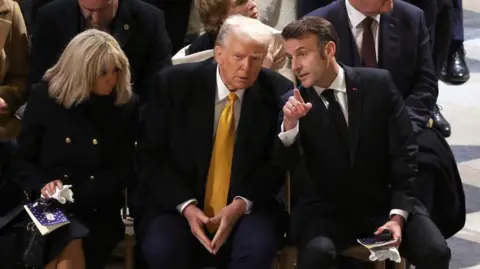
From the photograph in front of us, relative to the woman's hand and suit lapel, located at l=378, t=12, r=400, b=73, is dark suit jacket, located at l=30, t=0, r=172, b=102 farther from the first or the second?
suit lapel, located at l=378, t=12, r=400, b=73

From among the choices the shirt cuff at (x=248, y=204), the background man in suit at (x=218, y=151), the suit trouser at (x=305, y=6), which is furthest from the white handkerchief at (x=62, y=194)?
the suit trouser at (x=305, y=6)

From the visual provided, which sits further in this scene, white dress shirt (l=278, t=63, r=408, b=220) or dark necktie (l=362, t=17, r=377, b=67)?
dark necktie (l=362, t=17, r=377, b=67)

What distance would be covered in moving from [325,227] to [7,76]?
5.85 ft

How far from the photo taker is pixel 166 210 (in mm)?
4723

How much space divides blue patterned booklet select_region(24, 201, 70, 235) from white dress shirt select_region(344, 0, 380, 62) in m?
1.59

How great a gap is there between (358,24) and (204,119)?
981 millimetres

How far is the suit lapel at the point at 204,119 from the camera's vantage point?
4703 mm

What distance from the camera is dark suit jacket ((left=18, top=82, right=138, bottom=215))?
4766 millimetres

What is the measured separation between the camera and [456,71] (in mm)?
8453

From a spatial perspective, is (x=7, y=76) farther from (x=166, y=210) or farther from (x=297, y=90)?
(x=297, y=90)

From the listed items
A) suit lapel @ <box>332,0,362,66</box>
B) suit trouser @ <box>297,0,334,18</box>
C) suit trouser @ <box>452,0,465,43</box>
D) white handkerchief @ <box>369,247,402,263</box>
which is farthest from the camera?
suit trouser @ <box>452,0,465,43</box>

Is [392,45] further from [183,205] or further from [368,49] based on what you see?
[183,205]

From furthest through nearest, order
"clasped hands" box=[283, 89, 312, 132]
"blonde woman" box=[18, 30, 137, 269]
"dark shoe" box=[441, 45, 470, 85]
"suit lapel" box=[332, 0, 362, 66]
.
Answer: "dark shoe" box=[441, 45, 470, 85] < "suit lapel" box=[332, 0, 362, 66] < "blonde woman" box=[18, 30, 137, 269] < "clasped hands" box=[283, 89, 312, 132]

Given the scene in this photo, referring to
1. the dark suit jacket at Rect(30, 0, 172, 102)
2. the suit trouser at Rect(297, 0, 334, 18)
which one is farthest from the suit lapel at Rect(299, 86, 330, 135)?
the suit trouser at Rect(297, 0, 334, 18)
